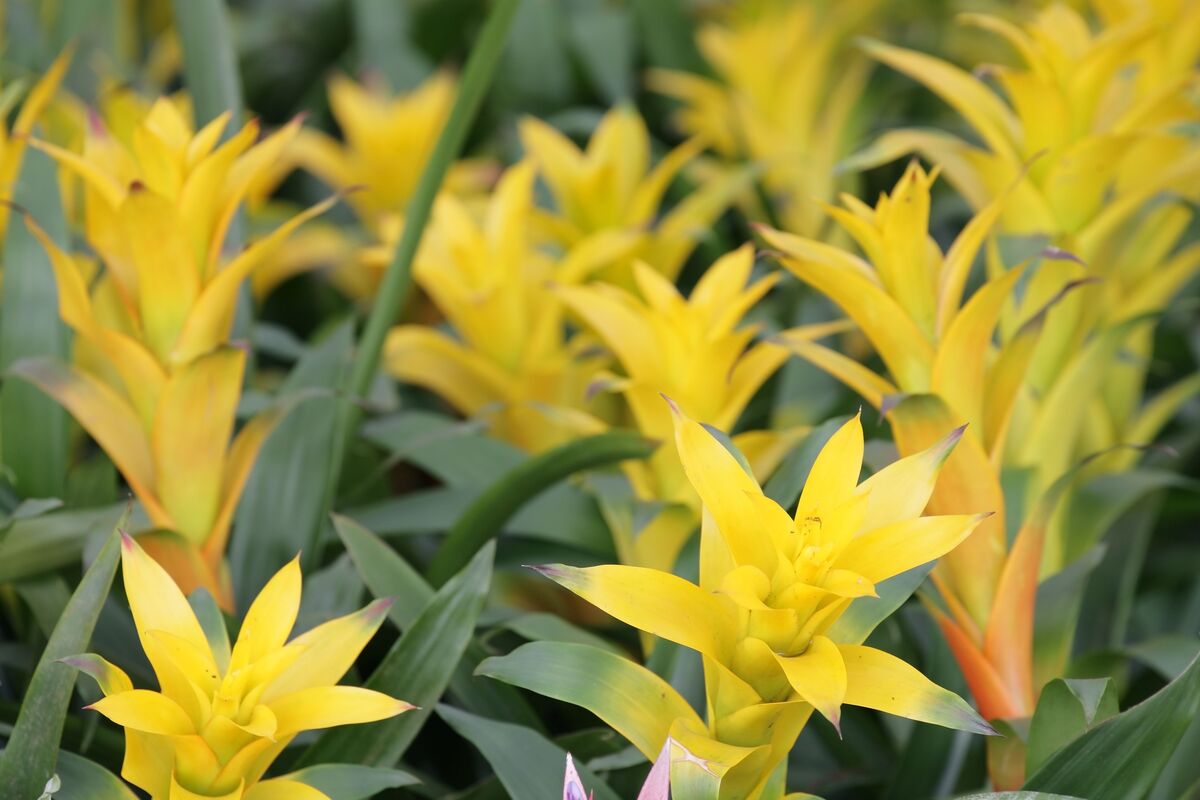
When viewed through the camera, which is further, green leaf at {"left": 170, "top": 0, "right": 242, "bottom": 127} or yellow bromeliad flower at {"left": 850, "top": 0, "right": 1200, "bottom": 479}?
green leaf at {"left": 170, "top": 0, "right": 242, "bottom": 127}

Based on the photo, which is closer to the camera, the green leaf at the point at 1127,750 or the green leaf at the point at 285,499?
the green leaf at the point at 1127,750

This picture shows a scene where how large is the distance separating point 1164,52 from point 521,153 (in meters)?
0.85

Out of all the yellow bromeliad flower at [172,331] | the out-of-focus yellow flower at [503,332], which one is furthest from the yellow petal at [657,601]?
the out-of-focus yellow flower at [503,332]

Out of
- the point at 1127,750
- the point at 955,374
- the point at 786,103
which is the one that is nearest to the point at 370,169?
the point at 786,103

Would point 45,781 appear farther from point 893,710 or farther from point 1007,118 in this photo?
point 1007,118

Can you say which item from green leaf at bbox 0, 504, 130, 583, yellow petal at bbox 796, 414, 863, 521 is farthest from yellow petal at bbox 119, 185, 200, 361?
yellow petal at bbox 796, 414, 863, 521

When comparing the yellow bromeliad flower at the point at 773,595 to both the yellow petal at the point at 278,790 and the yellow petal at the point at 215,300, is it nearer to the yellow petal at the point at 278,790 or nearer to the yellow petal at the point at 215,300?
the yellow petal at the point at 278,790

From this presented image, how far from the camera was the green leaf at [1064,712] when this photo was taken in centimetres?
74

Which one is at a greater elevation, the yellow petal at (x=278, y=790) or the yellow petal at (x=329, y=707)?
the yellow petal at (x=329, y=707)

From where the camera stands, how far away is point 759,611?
0.63m

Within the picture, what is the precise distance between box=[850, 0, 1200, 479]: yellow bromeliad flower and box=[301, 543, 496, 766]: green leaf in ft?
1.57

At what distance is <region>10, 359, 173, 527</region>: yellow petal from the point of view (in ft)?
2.82

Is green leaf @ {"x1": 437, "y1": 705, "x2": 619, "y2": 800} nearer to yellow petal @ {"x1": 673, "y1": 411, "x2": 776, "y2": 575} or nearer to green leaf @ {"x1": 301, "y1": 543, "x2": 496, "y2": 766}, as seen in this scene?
green leaf @ {"x1": 301, "y1": 543, "x2": 496, "y2": 766}

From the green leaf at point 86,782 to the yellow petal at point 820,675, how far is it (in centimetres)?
40
